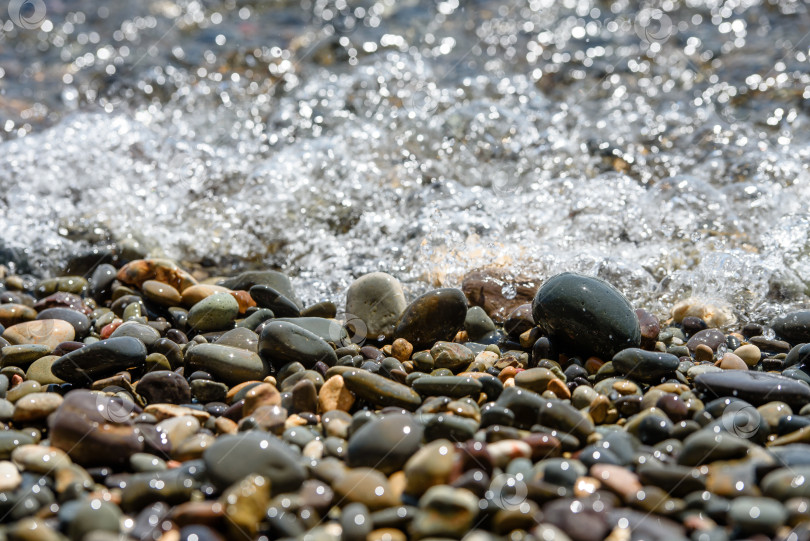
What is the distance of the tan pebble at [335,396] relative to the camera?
236cm

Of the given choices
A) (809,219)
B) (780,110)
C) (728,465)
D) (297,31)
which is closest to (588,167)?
(809,219)

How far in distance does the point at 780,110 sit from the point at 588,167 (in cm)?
186

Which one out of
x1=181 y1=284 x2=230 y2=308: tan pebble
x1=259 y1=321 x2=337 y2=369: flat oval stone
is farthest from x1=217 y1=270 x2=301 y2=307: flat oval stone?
x1=259 y1=321 x2=337 y2=369: flat oval stone

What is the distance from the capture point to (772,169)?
432 centimetres

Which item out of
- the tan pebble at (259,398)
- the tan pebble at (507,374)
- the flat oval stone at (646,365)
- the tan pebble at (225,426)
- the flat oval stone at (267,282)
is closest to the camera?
the tan pebble at (225,426)

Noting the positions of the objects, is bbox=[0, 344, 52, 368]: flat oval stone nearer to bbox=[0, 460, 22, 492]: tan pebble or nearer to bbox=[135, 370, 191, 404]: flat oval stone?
bbox=[135, 370, 191, 404]: flat oval stone

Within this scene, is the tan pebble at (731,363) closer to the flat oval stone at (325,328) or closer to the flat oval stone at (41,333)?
the flat oval stone at (325,328)

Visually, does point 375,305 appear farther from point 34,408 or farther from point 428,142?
point 428,142

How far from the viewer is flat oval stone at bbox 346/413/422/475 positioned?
193 centimetres

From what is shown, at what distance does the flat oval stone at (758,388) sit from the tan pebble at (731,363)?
24 cm

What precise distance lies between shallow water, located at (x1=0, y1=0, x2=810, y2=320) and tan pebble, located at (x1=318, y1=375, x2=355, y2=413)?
3.71ft

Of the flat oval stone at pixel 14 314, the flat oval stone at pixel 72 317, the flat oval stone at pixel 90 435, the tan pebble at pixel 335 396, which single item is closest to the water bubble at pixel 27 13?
the flat oval stone at pixel 14 314

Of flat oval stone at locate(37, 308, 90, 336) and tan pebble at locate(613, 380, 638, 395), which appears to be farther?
flat oval stone at locate(37, 308, 90, 336)

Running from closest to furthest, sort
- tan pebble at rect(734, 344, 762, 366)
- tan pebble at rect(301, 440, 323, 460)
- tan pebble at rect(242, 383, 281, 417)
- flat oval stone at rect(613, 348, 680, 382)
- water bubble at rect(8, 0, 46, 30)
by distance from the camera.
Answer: tan pebble at rect(301, 440, 323, 460), tan pebble at rect(242, 383, 281, 417), flat oval stone at rect(613, 348, 680, 382), tan pebble at rect(734, 344, 762, 366), water bubble at rect(8, 0, 46, 30)
